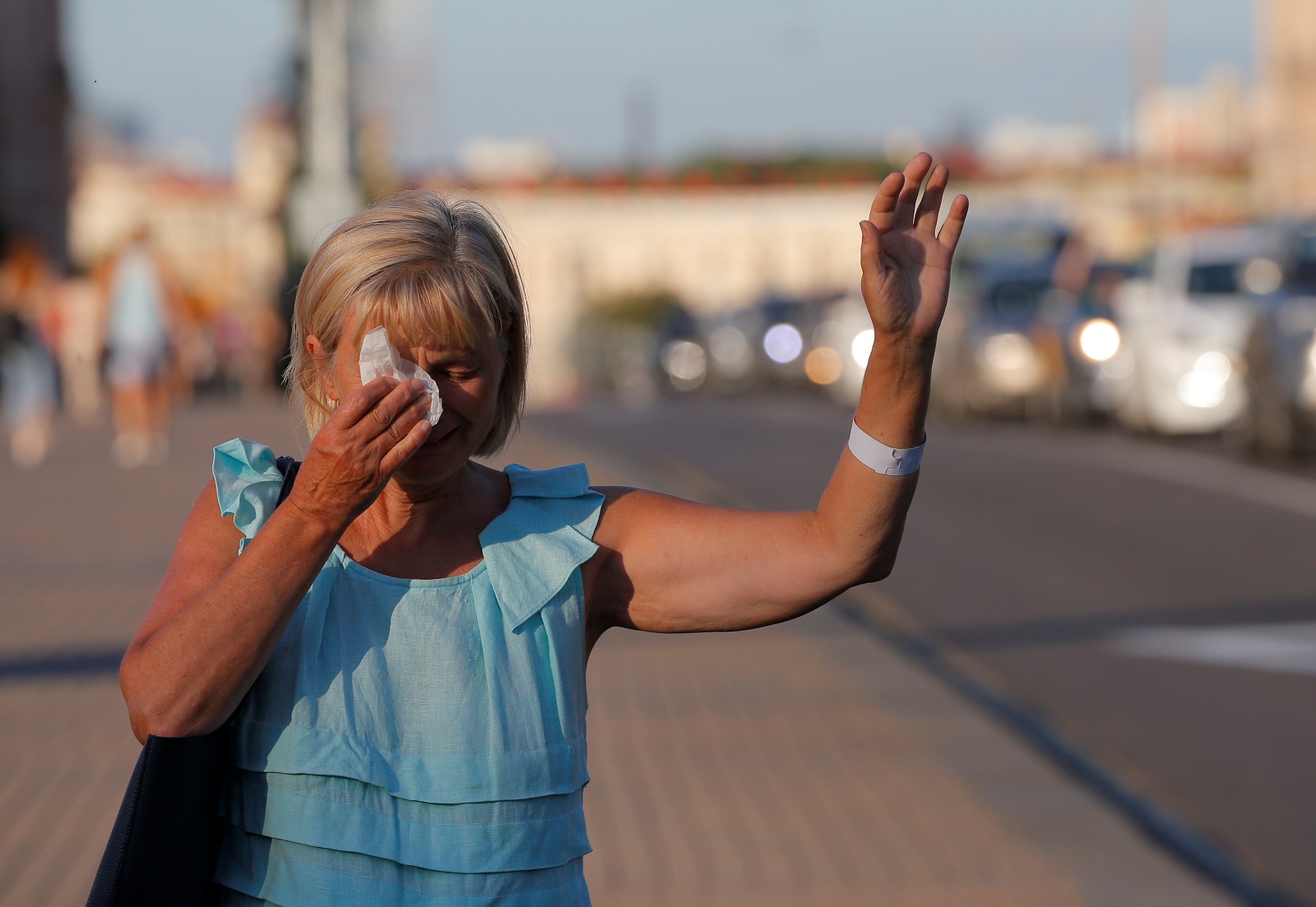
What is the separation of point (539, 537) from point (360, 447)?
0.37m

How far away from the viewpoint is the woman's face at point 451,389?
7.61 feet

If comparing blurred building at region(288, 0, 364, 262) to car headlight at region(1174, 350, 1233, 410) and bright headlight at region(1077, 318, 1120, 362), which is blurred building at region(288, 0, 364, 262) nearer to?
bright headlight at region(1077, 318, 1120, 362)

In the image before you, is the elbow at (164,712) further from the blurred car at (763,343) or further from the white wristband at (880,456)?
the blurred car at (763,343)

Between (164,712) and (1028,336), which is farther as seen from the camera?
(1028,336)

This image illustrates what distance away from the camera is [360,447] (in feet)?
7.06

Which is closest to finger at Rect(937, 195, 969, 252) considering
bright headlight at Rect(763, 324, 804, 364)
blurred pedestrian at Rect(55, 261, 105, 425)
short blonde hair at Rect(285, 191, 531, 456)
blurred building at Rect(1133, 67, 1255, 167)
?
short blonde hair at Rect(285, 191, 531, 456)

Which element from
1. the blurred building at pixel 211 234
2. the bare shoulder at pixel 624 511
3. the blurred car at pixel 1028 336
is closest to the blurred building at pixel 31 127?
the blurred building at pixel 211 234

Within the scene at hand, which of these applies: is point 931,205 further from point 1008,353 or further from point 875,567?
point 1008,353

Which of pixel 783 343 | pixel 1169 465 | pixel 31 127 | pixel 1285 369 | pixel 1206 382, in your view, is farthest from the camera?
pixel 31 127

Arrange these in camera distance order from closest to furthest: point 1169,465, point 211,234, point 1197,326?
point 1169,465, point 1197,326, point 211,234

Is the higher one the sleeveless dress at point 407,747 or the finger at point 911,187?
the finger at point 911,187

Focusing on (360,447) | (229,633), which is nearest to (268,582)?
(229,633)

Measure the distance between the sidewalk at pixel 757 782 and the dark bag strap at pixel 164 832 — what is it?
113cm

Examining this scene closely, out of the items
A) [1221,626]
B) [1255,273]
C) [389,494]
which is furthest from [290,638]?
[1255,273]
